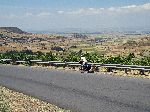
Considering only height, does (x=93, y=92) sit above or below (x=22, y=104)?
above

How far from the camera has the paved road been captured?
15695 millimetres

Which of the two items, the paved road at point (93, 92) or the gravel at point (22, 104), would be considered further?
the gravel at point (22, 104)

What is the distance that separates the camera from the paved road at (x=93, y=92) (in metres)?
15.7

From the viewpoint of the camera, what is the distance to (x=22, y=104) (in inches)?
706

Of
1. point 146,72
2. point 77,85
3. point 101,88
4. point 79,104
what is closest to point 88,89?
point 101,88

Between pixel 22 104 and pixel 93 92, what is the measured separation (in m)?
4.02

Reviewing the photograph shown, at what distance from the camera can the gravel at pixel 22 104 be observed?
53.0 feet

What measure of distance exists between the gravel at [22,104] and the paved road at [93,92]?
60cm

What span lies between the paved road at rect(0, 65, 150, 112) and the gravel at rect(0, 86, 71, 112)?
1.98ft

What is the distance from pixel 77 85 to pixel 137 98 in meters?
6.82

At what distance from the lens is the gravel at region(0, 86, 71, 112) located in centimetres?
1616

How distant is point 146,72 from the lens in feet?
93.0

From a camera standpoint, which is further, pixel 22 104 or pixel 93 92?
pixel 93 92

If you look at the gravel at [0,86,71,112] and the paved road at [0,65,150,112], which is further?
the gravel at [0,86,71,112]
